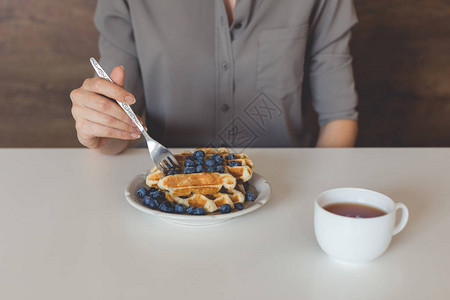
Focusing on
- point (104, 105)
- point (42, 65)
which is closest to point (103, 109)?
point (104, 105)

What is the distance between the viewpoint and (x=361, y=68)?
2.01 meters

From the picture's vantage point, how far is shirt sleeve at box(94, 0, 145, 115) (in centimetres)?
133

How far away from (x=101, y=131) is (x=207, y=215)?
38 centimetres

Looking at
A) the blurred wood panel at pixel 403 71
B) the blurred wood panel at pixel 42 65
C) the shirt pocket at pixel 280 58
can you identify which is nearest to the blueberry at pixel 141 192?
the shirt pocket at pixel 280 58

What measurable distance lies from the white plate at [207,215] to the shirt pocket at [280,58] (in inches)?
22.4

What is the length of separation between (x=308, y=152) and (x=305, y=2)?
0.48 meters

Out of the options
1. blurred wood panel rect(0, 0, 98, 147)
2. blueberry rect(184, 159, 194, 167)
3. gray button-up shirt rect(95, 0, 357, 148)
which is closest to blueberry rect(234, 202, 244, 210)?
blueberry rect(184, 159, 194, 167)

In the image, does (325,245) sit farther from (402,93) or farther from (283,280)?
(402,93)

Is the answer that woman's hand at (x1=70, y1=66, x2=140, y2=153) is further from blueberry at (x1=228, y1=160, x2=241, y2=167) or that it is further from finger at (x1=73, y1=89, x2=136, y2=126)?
blueberry at (x1=228, y1=160, x2=241, y2=167)

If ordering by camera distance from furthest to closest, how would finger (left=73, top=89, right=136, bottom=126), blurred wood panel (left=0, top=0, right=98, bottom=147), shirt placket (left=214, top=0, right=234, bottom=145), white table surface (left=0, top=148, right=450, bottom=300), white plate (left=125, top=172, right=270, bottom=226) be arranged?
blurred wood panel (left=0, top=0, right=98, bottom=147) < shirt placket (left=214, top=0, right=234, bottom=145) < finger (left=73, top=89, right=136, bottom=126) < white plate (left=125, top=172, right=270, bottom=226) < white table surface (left=0, top=148, right=450, bottom=300)

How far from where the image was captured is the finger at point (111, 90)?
860 mm

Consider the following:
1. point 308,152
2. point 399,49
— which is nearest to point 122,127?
point 308,152

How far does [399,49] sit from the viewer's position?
1.98 meters

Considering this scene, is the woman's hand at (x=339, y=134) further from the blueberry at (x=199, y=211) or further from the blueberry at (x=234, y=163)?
the blueberry at (x=199, y=211)
